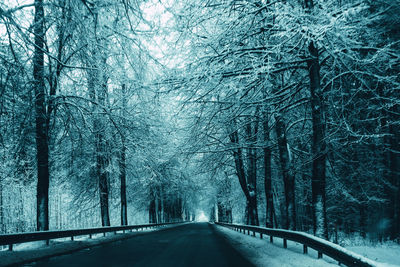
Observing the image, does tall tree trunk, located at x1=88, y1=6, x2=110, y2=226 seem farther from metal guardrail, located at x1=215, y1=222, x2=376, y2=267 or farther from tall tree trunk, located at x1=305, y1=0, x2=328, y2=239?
tall tree trunk, located at x1=305, y1=0, x2=328, y2=239

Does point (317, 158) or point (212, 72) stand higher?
point (212, 72)

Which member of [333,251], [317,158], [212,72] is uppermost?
[212,72]

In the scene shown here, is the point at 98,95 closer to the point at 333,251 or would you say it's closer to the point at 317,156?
the point at 317,156

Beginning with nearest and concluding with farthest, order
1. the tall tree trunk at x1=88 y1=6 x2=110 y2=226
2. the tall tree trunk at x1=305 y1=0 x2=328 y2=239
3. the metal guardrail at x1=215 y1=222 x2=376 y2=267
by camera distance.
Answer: the metal guardrail at x1=215 y1=222 x2=376 y2=267
the tall tree trunk at x1=88 y1=6 x2=110 y2=226
the tall tree trunk at x1=305 y1=0 x2=328 y2=239

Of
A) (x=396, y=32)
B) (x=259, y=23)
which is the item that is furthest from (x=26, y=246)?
(x=396, y=32)

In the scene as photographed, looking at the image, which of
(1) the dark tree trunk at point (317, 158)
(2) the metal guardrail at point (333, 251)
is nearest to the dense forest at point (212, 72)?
(1) the dark tree trunk at point (317, 158)

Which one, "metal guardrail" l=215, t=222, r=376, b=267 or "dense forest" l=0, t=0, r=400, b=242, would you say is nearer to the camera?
"metal guardrail" l=215, t=222, r=376, b=267

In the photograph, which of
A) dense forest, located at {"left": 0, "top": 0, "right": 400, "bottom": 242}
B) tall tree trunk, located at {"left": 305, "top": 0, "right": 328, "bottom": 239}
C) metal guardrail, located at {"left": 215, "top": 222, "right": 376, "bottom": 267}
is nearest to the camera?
metal guardrail, located at {"left": 215, "top": 222, "right": 376, "bottom": 267}

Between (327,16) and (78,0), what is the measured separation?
545 cm

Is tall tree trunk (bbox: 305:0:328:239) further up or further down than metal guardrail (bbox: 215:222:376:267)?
further up

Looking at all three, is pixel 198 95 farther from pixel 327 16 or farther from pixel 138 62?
pixel 327 16

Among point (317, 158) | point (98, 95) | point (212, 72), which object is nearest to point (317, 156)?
point (317, 158)

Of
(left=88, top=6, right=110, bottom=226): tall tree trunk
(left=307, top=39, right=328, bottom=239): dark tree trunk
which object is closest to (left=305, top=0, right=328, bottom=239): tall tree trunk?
(left=307, top=39, right=328, bottom=239): dark tree trunk

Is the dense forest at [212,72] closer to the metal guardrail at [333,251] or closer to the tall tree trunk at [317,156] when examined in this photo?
the tall tree trunk at [317,156]
